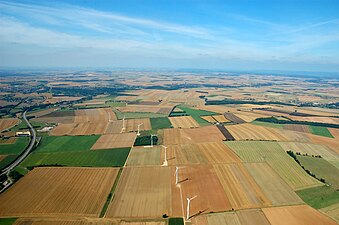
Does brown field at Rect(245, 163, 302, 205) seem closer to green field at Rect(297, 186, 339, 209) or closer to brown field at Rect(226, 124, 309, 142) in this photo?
green field at Rect(297, 186, 339, 209)

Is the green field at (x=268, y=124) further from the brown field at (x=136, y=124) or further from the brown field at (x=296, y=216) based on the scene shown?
the brown field at (x=296, y=216)

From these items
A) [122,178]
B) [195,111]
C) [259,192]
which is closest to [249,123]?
[195,111]

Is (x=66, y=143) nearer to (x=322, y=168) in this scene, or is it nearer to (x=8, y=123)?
(x=8, y=123)

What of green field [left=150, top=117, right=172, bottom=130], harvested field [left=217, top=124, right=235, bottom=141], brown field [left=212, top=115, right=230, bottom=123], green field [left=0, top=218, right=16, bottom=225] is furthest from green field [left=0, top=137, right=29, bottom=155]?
brown field [left=212, top=115, right=230, bottom=123]

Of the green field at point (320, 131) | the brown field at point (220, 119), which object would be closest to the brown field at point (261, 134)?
the green field at point (320, 131)

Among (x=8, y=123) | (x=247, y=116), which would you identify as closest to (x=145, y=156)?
(x=247, y=116)

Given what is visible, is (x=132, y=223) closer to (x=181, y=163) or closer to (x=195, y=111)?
(x=181, y=163)

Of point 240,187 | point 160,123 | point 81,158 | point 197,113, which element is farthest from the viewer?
point 197,113
